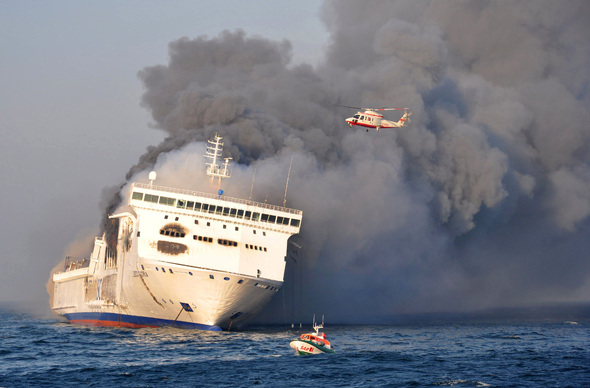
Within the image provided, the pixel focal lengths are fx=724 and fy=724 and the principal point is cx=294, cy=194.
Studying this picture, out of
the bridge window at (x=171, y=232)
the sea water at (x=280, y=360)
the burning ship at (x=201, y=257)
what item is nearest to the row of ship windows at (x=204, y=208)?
the burning ship at (x=201, y=257)

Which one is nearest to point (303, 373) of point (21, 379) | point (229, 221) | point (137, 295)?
point (21, 379)

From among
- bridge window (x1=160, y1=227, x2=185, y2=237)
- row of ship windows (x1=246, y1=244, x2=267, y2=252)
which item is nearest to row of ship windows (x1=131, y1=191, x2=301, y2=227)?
bridge window (x1=160, y1=227, x2=185, y2=237)

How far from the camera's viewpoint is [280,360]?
5297 cm

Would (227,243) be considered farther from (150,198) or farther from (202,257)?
(150,198)

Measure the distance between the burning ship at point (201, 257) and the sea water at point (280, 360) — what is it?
2368mm

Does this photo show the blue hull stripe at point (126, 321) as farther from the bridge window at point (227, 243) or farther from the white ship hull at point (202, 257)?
the bridge window at point (227, 243)

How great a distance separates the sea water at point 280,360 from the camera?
1799 inches

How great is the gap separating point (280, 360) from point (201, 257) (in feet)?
55.3

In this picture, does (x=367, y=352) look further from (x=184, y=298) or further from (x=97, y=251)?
(x=97, y=251)

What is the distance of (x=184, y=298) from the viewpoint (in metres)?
66.8

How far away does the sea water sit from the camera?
1799 inches

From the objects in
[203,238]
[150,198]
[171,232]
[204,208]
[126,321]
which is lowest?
[126,321]

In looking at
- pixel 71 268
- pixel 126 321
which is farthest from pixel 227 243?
pixel 71 268

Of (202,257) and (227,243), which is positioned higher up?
(227,243)
